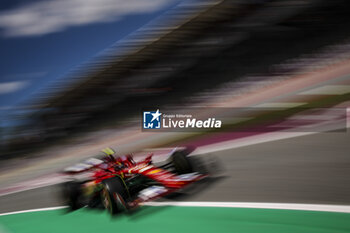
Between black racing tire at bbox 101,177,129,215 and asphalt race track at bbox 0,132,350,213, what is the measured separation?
Answer: 730 mm

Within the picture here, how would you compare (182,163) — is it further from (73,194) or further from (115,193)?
(73,194)

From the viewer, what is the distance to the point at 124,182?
3.40 metres

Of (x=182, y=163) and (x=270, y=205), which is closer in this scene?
(x=270, y=205)

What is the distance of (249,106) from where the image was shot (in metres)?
6.91

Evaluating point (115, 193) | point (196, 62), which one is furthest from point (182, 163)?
point (196, 62)

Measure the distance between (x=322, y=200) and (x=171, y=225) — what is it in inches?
56.7

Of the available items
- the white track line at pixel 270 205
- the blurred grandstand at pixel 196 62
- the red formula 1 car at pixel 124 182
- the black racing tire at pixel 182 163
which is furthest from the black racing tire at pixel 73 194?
the blurred grandstand at pixel 196 62

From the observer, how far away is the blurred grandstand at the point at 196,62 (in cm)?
911

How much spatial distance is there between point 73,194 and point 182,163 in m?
1.49

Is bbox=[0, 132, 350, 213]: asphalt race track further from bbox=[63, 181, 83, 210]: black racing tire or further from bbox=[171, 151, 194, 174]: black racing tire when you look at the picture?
bbox=[63, 181, 83, 210]: black racing tire

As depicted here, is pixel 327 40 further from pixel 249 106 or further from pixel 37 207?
pixel 37 207

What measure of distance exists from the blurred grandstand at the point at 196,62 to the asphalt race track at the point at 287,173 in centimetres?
466

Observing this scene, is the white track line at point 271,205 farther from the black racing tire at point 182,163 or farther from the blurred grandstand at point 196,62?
the blurred grandstand at point 196,62

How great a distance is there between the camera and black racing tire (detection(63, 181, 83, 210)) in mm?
4051
